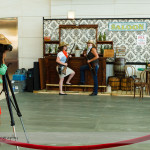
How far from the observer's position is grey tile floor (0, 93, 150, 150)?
4.00 m

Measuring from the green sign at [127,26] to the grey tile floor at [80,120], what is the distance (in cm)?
277

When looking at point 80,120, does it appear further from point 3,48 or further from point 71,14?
point 71,14

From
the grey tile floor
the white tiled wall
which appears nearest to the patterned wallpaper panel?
the white tiled wall

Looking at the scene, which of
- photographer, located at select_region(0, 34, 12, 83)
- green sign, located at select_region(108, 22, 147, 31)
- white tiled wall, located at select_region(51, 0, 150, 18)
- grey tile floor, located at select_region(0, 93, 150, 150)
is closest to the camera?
photographer, located at select_region(0, 34, 12, 83)

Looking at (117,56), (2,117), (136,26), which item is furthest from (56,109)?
(136,26)

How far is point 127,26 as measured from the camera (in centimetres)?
938

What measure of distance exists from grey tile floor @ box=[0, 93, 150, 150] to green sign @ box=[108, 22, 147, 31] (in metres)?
2.77

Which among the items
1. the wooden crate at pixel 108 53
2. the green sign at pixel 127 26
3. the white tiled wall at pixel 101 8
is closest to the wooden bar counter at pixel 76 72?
the wooden crate at pixel 108 53

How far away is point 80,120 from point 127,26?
519cm

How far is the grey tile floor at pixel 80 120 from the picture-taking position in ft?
13.1

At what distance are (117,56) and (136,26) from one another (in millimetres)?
1213

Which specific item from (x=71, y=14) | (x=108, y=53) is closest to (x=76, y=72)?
(x=108, y=53)

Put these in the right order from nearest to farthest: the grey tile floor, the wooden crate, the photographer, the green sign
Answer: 1. the photographer
2. the grey tile floor
3. the wooden crate
4. the green sign

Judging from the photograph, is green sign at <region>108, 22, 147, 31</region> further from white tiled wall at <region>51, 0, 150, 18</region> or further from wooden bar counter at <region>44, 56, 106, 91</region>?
wooden bar counter at <region>44, 56, 106, 91</region>
